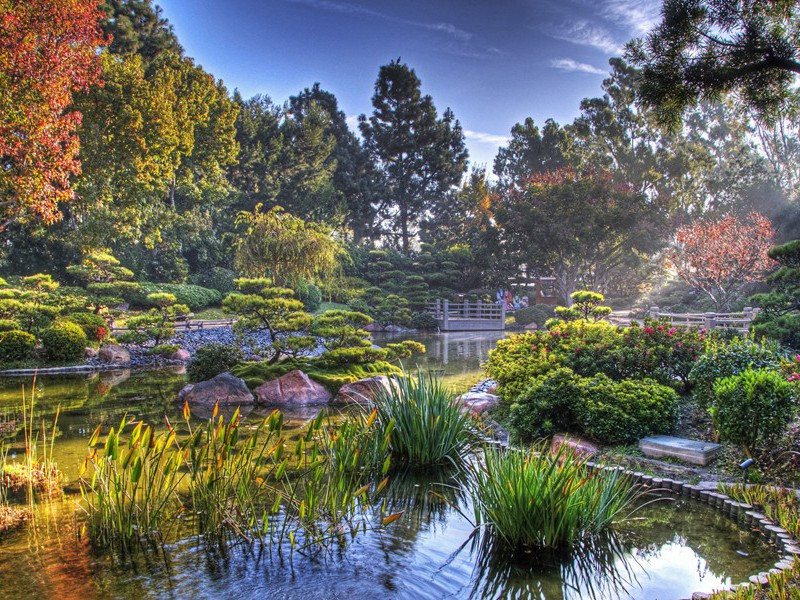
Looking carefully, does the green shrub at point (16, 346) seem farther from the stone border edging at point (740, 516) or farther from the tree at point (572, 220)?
the tree at point (572, 220)

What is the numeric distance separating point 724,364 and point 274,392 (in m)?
6.71

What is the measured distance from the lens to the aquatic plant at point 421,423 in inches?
213

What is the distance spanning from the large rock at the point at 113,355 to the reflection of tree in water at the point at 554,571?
12.6m

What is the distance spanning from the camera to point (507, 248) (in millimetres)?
30656

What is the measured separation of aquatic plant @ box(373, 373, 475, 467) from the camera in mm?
5406

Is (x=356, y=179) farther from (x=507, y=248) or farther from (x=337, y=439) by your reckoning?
(x=337, y=439)

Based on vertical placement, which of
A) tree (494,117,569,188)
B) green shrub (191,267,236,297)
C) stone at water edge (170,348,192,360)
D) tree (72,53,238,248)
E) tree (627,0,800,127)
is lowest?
stone at water edge (170,348,192,360)

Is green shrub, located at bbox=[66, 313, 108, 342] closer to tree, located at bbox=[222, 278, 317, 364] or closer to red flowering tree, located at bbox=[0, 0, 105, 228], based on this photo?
red flowering tree, located at bbox=[0, 0, 105, 228]

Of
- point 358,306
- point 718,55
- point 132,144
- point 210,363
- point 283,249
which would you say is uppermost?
point 132,144

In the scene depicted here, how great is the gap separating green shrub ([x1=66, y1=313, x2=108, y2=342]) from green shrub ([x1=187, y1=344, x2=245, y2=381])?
547 cm

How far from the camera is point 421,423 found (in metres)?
5.40

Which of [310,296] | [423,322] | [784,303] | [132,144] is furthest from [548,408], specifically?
[310,296]

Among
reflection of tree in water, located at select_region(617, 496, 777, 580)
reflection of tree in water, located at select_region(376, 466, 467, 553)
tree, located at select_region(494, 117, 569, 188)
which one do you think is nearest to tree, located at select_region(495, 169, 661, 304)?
tree, located at select_region(494, 117, 569, 188)

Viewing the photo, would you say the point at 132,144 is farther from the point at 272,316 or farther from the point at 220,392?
the point at 220,392
